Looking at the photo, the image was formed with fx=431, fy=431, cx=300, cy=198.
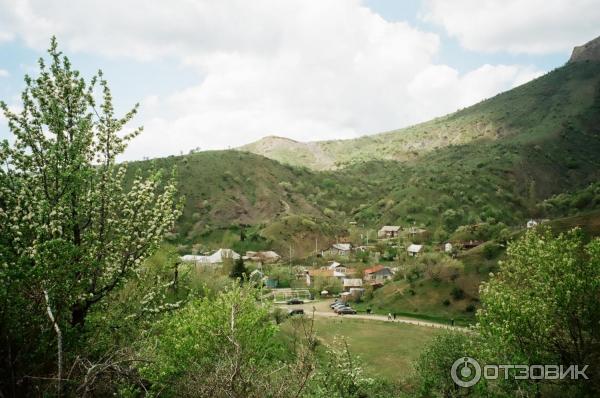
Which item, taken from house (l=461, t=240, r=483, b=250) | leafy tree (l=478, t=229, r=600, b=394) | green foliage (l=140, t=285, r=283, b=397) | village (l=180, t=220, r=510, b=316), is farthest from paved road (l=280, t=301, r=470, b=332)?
leafy tree (l=478, t=229, r=600, b=394)

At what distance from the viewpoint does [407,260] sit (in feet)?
316

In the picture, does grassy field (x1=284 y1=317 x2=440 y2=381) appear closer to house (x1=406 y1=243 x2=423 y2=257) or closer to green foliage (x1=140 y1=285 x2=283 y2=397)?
green foliage (x1=140 y1=285 x2=283 y2=397)

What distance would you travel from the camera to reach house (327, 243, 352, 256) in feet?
404

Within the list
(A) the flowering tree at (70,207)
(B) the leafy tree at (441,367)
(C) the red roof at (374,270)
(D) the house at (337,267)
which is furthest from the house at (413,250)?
(A) the flowering tree at (70,207)

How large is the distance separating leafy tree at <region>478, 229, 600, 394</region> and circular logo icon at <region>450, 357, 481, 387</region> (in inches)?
120

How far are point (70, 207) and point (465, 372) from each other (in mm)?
24157

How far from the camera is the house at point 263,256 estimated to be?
369ft

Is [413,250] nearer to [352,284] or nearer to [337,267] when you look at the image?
[337,267]

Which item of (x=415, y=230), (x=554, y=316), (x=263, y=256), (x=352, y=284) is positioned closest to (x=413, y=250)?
(x=352, y=284)

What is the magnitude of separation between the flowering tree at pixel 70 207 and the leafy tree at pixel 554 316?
56.0 ft

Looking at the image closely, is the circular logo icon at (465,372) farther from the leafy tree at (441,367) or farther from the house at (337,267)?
the house at (337,267)

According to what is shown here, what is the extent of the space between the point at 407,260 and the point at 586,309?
76.2 m

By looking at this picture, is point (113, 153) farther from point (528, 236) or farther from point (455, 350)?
point (455, 350)

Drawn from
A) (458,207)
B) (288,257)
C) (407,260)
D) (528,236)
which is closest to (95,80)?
(528,236)
